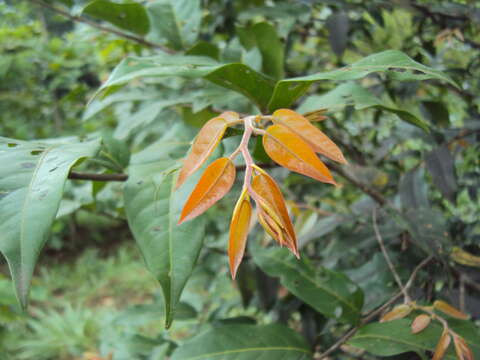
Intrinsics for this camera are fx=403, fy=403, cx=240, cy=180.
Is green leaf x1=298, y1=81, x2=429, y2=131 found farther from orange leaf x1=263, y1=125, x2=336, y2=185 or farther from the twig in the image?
the twig

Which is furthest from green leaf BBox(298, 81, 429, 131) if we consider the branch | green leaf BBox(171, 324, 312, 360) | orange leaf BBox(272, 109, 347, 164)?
the branch

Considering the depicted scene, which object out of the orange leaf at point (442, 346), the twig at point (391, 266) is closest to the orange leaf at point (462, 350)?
the orange leaf at point (442, 346)

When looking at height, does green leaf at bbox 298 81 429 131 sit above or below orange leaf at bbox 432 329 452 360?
above

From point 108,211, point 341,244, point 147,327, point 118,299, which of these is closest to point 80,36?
point 108,211

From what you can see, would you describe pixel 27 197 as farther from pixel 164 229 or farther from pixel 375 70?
pixel 375 70

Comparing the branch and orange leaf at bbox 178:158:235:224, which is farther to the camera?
the branch

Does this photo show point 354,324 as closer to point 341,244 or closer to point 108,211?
point 341,244

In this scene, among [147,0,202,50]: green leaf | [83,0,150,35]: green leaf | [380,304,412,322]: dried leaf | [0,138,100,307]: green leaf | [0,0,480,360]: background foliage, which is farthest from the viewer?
[147,0,202,50]: green leaf

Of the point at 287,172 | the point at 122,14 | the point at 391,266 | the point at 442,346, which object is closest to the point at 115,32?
the point at 122,14
